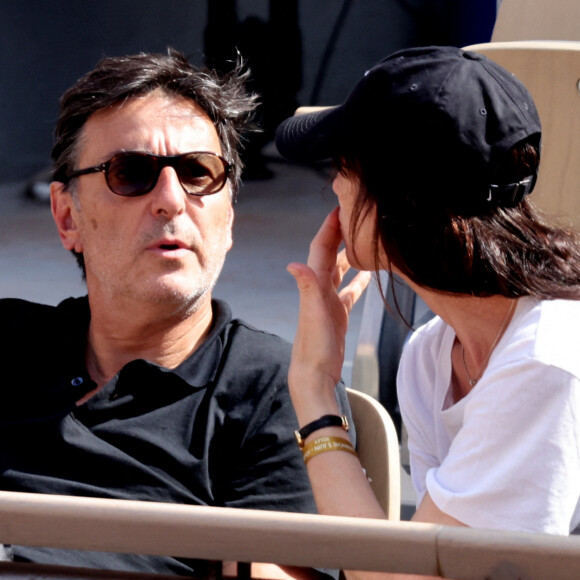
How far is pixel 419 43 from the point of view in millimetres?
6320

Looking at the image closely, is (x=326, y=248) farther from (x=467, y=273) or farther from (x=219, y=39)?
(x=219, y=39)

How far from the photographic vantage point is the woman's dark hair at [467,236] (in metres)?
1.43

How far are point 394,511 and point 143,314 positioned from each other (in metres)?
0.67

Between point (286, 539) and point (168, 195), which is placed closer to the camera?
point (286, 539)

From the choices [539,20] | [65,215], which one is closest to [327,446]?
[65,215]

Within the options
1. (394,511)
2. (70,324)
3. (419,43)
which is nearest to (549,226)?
(394,511)

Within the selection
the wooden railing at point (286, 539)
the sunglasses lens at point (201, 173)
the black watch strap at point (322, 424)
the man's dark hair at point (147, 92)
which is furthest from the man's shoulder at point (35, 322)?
the wooden railing at point (286, 539)

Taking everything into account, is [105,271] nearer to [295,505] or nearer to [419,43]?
[295,505]

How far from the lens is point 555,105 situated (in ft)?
7.79

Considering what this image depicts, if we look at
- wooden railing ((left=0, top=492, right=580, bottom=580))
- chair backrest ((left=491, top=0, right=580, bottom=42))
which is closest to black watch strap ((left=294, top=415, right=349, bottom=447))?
wooden railing ((left=0, top=492, right=580, bottom=580))

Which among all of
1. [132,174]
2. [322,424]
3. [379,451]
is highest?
[132,174]

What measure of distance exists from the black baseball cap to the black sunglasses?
60 centimetres

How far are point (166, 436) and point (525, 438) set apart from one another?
0.77 meters

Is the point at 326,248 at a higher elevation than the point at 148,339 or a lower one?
higher
